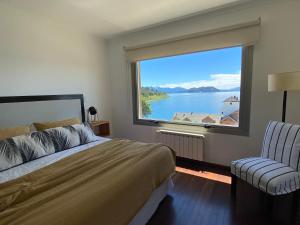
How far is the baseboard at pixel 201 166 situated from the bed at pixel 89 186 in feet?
3.05

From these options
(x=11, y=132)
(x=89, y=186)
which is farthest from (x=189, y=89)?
(x=11, y=132)

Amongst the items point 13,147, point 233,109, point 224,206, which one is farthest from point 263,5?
point 13,147

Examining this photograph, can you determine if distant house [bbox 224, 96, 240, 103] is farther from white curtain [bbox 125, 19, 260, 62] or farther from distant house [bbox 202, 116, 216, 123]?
white curtain [bbox 125, 19, 260, 62]

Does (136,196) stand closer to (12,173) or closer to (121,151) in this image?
(121,151)

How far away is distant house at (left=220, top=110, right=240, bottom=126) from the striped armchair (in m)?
0.56

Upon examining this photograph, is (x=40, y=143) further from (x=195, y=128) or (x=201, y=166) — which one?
(x=201, y=166)

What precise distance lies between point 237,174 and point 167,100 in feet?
5.78

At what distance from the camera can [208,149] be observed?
9.30ft

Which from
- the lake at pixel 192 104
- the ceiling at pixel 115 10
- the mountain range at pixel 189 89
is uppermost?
the ceiling at pixel 115 10

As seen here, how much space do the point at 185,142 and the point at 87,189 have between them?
1.99m

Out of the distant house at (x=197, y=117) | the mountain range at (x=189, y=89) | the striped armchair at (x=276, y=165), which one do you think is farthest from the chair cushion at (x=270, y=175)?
the mountain range at (x=189, y=89)

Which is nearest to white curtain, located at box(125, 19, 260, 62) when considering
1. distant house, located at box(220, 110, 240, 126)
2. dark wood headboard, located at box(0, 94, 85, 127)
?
distant house, located at box(220, 110, 240, 126)

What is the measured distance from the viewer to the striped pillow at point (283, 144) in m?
1.76

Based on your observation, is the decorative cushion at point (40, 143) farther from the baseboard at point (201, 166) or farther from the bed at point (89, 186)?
the baseboard at point (201, 166)
